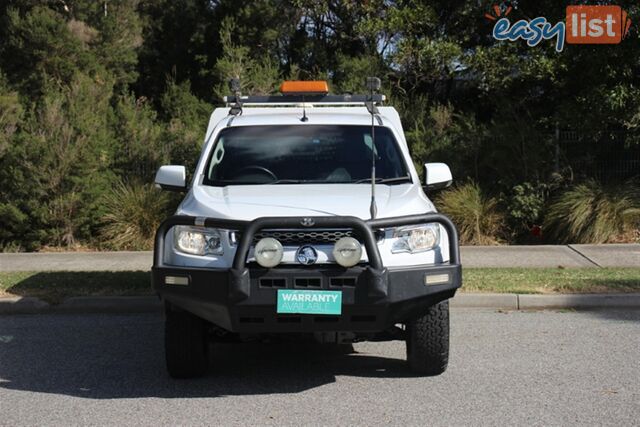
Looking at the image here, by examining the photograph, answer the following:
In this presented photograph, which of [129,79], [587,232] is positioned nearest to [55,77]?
[129,79]

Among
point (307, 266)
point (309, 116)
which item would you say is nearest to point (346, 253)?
point (307, 266)

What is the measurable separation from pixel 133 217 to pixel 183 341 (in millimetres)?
7952

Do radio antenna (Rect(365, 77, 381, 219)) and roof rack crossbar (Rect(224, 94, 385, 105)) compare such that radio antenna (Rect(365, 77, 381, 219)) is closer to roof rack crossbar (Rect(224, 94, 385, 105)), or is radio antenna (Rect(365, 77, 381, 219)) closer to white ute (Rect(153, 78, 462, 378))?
white ute (Rect(153, 78, 462, 378))

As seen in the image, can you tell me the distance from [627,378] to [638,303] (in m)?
2.86

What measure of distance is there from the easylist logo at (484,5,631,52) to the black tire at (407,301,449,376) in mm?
8654

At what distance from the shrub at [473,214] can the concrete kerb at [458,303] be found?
4.91 meters

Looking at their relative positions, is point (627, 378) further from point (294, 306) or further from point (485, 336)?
point (294, 306)

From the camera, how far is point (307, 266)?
541cm

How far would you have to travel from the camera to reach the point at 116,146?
14578 millimetres

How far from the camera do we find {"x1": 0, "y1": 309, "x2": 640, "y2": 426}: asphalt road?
5301 millimetres

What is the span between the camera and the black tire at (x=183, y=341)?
5930 mm

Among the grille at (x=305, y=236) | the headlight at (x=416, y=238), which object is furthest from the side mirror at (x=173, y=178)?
the headlight at (x=416, y=238)

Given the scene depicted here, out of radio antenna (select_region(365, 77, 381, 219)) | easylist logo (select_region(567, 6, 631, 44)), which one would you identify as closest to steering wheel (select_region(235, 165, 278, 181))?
radio antenna (select_region(365, 77, 381, 219))

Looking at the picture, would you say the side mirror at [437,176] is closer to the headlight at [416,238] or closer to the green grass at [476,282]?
the headlight at [416,238]
